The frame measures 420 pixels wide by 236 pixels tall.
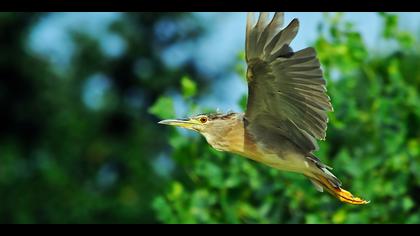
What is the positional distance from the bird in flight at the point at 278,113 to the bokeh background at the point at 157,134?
45.7 inches

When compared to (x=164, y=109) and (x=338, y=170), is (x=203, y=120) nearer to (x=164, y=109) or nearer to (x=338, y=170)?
(x=164, y=109)

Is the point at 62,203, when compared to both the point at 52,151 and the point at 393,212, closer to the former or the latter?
the point at 52,151

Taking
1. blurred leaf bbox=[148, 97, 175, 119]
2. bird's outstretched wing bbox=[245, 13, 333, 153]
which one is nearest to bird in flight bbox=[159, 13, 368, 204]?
bird's outstretched wing bbox=[245, 13, 333, 153]

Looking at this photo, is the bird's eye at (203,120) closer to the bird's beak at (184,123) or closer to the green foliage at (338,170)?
the bird's beak at (184,123)

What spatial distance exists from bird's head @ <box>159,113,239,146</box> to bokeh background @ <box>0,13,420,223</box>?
1003 millimetres

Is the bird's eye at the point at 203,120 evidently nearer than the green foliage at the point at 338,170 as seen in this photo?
Yes

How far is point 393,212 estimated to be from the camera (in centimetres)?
488

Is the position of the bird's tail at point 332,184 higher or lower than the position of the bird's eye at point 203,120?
lower

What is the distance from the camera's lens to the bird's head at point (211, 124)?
3.62m

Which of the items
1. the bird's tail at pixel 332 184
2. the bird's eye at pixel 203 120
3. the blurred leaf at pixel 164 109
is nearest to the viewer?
the bird's tail at pixel 332 184

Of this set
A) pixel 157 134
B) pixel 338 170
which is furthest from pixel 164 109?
pixel 157 134

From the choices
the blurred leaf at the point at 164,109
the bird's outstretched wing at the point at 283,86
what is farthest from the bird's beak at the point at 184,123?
the blurred leaf at the point at 164,109
